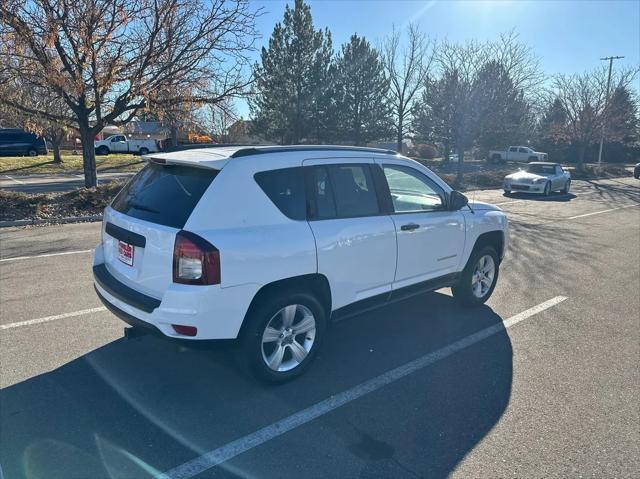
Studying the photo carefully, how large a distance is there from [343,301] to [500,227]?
257cm

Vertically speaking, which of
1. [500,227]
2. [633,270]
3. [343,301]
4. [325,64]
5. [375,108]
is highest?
[325,64]

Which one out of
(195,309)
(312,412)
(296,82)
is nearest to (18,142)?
(296,82)

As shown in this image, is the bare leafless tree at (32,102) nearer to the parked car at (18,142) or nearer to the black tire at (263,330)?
the black tire at (263,330)

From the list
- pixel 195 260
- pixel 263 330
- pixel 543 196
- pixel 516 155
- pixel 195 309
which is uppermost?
pixel 195 260

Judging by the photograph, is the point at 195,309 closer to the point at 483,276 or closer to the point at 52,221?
the point at 483,276

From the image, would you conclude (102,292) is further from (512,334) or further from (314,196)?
(512,334)

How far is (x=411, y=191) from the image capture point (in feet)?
15.4

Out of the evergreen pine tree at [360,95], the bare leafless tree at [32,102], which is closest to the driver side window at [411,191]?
the bare leafless tree at [32,102]

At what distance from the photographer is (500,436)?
3.09m

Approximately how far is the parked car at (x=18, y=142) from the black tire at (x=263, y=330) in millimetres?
37426

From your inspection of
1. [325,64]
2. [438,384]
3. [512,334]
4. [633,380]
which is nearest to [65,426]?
[438,384]

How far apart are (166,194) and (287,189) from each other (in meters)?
0.90

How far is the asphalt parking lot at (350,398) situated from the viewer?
9.21ft

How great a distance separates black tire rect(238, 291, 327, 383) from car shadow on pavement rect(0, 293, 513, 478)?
0.13m
